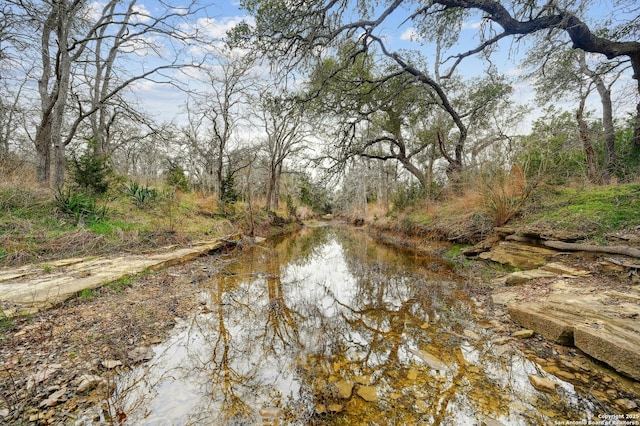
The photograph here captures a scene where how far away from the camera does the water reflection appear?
194cm

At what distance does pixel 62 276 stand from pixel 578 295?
712 centimetres

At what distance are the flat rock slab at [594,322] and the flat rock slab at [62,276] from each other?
580 cm

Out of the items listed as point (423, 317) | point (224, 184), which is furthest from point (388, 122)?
point (423, 317)

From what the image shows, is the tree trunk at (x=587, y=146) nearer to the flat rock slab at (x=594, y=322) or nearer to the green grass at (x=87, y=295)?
the flat rock slab at (x=594, y=322)

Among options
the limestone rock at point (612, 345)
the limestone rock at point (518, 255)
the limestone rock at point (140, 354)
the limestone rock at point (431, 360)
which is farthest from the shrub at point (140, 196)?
the limestone rock at point (612, 345)

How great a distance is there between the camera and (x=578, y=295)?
3.11 m

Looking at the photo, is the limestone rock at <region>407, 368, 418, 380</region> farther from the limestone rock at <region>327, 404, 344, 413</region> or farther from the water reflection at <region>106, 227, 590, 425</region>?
the limestone rock at <region>327, 404, 344, 413</region>

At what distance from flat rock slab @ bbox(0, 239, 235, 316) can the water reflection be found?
62.1 inches

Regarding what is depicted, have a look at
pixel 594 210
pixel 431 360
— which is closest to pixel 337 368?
pixel 431 360

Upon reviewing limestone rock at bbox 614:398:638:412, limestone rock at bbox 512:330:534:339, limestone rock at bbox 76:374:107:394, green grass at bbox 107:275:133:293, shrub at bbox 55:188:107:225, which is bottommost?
limestone rock at bbox 76:374:107:394

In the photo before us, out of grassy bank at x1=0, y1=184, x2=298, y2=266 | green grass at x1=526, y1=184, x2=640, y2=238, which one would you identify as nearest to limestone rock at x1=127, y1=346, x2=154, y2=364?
grassy bank at x1=0, y1=184, x2=298, y2=266

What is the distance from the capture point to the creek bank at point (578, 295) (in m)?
2.24

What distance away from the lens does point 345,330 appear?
→ 11.0 feet

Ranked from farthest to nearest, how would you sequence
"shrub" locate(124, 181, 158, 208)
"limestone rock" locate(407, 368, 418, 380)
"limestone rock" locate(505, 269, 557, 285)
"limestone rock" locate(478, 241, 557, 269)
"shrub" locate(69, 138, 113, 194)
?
1. "shrub" locate(124, 181, 158, 208)
2. "shrub" locate(69, 138, 113, 194)
3. "limestone rock" locate(478, 241, 557, 269)
4. "limestone rock" locate(505, 269, 557, 285)
5. "limestone rock" locate(407, 368, 418, 380)
